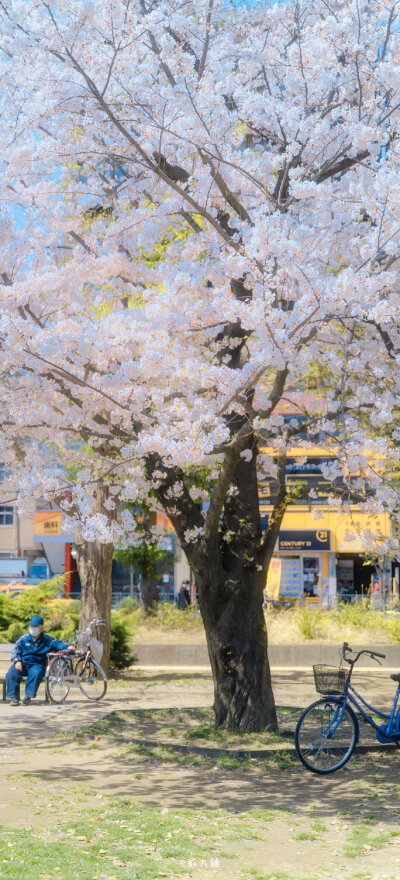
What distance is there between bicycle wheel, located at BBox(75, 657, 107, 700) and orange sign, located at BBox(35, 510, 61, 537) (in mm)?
29030

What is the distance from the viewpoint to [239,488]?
397 inches

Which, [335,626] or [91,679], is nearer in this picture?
[91,679]

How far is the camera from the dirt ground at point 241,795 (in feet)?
17.7

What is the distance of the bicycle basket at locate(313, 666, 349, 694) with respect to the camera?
799cm

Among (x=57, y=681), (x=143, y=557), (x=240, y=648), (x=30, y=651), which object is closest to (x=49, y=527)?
(x=143, y=557)

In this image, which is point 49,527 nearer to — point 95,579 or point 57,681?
point 95,579

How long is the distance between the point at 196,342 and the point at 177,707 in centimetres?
510

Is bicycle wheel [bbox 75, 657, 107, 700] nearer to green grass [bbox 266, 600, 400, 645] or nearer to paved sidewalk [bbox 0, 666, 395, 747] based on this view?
paved sidewalk [bbox 0, 666, 395, 747]

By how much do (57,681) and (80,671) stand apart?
64cm

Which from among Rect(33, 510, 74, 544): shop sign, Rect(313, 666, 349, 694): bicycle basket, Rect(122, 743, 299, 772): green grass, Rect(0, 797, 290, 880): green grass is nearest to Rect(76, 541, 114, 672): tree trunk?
Rect(122, 743, 299, 772): green grass

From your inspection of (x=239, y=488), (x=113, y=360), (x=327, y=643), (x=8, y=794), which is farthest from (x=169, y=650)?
(x=8, y=794)

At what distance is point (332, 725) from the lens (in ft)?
25.9

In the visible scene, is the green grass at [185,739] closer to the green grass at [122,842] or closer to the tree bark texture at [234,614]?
the tree bark texture at [234,614]

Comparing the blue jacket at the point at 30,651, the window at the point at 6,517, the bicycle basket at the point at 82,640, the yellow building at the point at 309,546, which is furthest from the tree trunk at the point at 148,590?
the window at the point at 6,517
